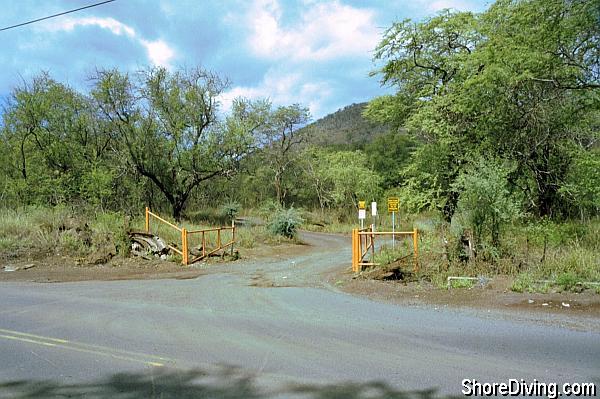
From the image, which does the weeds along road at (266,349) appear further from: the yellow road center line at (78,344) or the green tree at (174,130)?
the green tree at (174,130)

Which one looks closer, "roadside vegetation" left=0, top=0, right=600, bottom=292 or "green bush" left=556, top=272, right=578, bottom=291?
"green bush" left=556, top=272, right=578, bottom=291

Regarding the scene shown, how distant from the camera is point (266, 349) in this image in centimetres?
622

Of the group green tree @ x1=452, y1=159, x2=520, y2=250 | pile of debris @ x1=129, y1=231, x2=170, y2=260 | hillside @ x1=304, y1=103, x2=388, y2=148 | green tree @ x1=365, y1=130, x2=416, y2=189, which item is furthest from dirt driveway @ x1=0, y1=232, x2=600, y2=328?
hillside @ x1=304, y1=103, x2=388, y2=148

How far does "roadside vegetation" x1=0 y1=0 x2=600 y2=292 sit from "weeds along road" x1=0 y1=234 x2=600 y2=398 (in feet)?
12.3

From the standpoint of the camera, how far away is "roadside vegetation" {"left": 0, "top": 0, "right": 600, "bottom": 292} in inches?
480

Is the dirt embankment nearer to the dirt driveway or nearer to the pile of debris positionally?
the dirt driveway

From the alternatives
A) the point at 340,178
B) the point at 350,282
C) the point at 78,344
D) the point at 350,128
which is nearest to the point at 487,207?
the point at 350,282

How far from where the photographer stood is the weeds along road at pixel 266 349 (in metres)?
4.89

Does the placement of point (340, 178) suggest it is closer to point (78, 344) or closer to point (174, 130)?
point (174, 130)

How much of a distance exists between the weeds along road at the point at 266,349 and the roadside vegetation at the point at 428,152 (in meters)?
3.74

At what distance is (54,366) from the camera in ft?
18.1

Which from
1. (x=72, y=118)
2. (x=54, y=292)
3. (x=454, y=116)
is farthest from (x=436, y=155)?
(x=72, y=118)

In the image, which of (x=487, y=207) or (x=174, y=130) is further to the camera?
(x=174, y=130)

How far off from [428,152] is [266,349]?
21.3m
